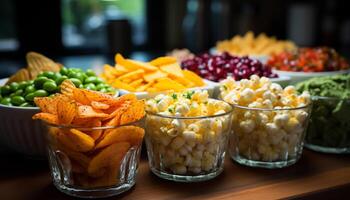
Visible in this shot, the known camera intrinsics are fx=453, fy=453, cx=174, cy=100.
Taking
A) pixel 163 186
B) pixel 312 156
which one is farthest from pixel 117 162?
pixel 312 156

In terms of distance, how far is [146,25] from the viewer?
313 cm

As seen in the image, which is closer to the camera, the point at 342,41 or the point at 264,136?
the point at 264,136

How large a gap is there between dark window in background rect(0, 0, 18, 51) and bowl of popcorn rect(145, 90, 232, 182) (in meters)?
2.12

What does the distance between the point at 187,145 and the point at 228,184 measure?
0.36 feet

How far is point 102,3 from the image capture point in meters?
2.92

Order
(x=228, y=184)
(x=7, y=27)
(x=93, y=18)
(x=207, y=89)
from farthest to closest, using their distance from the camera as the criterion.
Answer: (x=93, y=18)
(x=7, y=27)
(x=207, y=89)
(x=228, y=184)

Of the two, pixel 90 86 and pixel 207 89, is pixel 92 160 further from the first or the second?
pixel 207 89

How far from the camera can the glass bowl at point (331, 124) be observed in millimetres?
963

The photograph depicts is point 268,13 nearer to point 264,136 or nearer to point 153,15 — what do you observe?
point 153,15

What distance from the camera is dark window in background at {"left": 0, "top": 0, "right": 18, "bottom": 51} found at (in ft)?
8.75

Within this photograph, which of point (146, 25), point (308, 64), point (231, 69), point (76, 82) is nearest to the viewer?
point (76, 82)

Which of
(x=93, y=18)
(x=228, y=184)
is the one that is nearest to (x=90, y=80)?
(x=228, y=184)

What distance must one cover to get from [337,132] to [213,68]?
0.37m

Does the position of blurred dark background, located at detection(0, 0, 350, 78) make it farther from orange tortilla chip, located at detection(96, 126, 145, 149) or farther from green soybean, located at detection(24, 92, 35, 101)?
orange tortilla chip, located at detection(96, 126, 145, 149)
